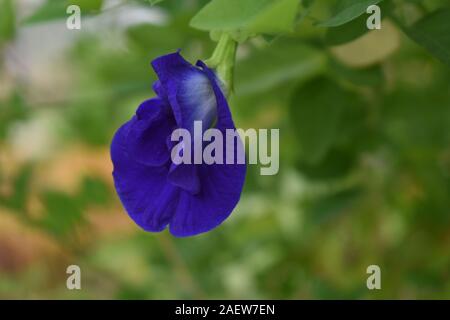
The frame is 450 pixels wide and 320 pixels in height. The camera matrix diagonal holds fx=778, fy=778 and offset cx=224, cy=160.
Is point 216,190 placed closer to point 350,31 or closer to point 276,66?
point 350,31

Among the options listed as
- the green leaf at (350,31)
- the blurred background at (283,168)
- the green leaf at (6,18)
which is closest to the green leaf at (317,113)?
the blurred background at (283,168)

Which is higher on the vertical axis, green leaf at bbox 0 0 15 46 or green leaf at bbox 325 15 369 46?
green leaf at bbox 0 0 15 46

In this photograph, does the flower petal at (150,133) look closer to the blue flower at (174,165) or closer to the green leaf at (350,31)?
the blue flower at (174,165)

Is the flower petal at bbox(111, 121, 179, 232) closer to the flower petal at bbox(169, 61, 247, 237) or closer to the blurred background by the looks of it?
the flower petal at bbox(169, 61, 247, 237)

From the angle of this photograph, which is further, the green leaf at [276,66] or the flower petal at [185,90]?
the green leaf at [276,66]

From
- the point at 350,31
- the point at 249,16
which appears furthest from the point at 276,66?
the point at 249,16

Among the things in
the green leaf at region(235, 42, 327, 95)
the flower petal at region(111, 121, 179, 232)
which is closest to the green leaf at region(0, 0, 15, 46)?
the green leaf at region(235, 42, 327, 95)
